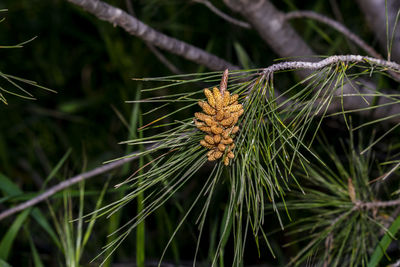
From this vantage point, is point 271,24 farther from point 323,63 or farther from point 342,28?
point 323,63

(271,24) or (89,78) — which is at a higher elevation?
(271,24)

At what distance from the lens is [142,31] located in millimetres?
866

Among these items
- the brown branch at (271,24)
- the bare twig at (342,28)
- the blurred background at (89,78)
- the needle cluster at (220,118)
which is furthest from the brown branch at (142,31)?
the blurred background at (89,78)

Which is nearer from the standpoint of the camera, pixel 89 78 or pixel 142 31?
pixel 142 31

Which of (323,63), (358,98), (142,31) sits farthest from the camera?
(358,98)

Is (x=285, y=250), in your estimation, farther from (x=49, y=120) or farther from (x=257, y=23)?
(x=49, y=120)

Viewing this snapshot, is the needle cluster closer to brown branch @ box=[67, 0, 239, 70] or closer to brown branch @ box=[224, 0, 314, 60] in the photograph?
brown branch @ box=[67, 0, 239, 70]

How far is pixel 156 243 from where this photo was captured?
1.67 m

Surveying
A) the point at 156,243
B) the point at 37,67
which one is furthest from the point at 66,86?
the point at 156,243

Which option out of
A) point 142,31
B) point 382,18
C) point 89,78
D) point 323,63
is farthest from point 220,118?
point 89,78

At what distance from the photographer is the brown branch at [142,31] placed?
2.63 ft

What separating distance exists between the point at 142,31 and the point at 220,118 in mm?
376

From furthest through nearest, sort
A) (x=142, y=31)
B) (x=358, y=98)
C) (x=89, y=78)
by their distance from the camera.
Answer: (x=89, y=78)
(x=358, y=98)
(x=142, y=31)

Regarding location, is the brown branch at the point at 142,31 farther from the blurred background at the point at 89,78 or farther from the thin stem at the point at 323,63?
the blurred background at the point at 89,78
